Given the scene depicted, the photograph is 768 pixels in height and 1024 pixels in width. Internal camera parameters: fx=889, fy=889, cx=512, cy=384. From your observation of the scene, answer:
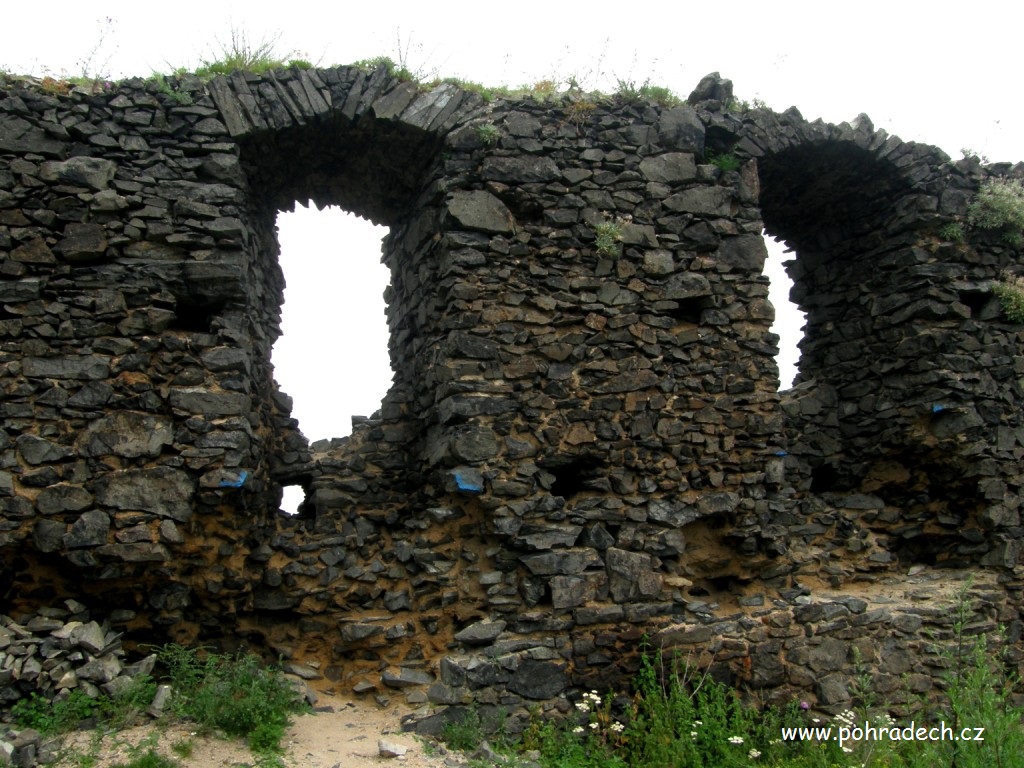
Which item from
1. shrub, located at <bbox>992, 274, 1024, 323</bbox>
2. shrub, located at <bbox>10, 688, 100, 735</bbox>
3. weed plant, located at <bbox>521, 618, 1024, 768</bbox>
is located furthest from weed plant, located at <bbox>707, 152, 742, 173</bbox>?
shrub, located at <bbox>10, 688, 100, 735</bbox>

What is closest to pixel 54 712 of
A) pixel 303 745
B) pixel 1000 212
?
pixel 303 745

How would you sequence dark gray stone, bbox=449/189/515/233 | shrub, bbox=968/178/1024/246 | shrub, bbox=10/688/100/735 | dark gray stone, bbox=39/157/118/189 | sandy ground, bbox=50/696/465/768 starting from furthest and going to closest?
shrub, bbox=968/178/1024/246 < dark gray stone, bbox=449/189/515/233 < dark gray stone, bbox=39/157/118/189 < shrub, bbox=10/688/100/735 < sandy ground, bbox=50/696/465/768

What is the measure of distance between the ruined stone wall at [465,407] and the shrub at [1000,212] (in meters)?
0.61

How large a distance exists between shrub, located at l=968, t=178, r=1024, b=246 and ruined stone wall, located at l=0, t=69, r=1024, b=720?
24.0 inches

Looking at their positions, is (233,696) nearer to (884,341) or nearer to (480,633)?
(480,633)

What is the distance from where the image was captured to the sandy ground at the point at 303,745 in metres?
4.80

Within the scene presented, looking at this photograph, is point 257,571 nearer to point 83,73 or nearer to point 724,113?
point 83,73

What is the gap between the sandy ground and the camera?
4.80 metres

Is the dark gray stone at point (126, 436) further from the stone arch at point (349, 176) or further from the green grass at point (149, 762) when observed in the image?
the green grass at point (149, 762)

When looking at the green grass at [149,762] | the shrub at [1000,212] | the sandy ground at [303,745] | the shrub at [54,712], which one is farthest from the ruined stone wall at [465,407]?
the green grass at [149,762]

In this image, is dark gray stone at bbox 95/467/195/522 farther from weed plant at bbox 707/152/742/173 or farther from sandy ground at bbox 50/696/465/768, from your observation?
weed plant at bbox 707/152/742/173

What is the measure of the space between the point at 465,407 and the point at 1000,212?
5.49m

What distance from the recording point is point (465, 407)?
6.36 meters

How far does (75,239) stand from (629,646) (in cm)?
478
